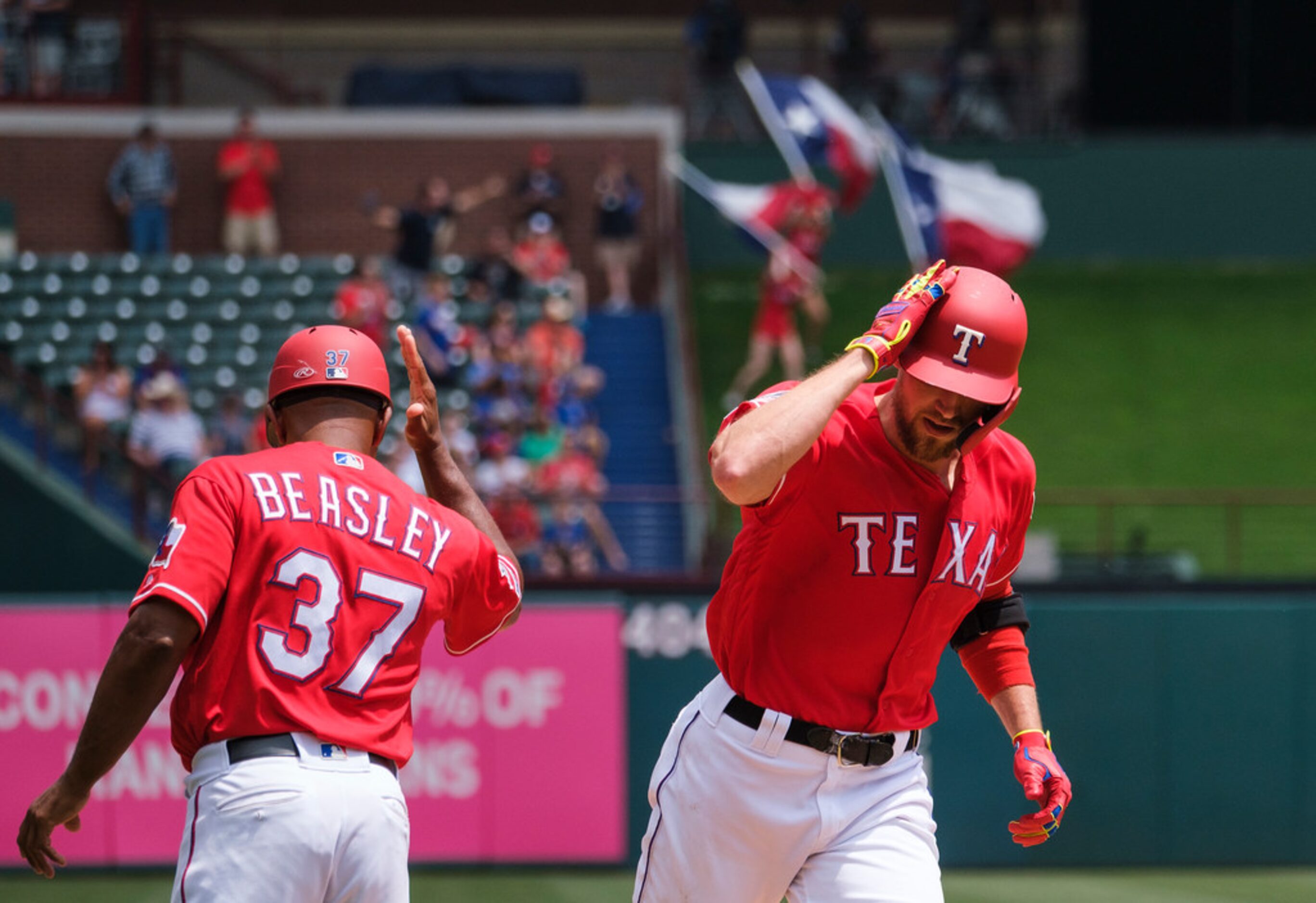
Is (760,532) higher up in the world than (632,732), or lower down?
higher up

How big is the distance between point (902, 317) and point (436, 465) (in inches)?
52.2

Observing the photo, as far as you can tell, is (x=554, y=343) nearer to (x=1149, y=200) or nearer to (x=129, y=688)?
(x=1149, y=200)

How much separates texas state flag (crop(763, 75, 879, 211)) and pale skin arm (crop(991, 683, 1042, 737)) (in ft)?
40.7

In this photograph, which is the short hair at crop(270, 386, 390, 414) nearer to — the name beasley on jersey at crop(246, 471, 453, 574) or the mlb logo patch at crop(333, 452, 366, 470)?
the mlb logo patch at crop(333, 452, 366, 470)

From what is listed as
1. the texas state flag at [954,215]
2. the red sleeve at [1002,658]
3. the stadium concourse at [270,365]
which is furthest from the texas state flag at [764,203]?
the red sleeve at [1002,658]

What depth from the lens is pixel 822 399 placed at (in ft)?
12.0

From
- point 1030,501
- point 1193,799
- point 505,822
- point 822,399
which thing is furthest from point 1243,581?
point 822,399

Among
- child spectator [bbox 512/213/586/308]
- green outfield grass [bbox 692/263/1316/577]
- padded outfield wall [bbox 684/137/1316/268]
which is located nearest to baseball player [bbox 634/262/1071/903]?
green outfield grass [bbox 692/263/1316/577]

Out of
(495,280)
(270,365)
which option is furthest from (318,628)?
(495,280)

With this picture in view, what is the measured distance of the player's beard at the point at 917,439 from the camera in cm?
410

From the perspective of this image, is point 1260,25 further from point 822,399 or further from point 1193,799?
point 822,399

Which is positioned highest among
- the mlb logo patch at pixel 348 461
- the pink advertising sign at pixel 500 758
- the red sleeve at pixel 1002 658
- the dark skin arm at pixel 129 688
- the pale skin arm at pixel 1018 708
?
the mlb logo patch at pixel 348 461

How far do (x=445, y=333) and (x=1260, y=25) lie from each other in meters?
14.1

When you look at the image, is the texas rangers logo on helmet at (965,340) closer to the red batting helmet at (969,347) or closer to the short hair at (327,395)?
the red batting helmet at (969,347)
